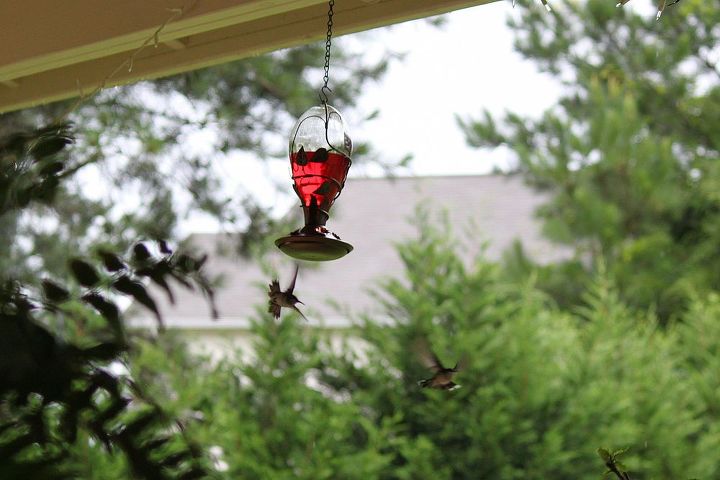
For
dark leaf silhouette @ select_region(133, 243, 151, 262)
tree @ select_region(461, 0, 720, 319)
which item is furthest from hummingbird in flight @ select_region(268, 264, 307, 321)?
tree @ select_region(461, 0, 720, 319)

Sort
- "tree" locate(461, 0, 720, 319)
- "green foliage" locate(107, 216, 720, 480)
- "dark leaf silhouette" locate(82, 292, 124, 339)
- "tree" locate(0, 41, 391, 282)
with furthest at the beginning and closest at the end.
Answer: "tree" locate(461, 0, 720, 319), "green foliage" locate(107, 216, 720, 480), "tree" locate(0, 41, 391, 282), "dark leaf silhouette" locate(82, 292, 124, 339)

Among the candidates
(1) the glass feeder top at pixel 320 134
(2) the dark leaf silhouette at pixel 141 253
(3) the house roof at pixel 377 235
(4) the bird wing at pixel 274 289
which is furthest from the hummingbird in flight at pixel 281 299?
(3) the house roof at pixel 377 235

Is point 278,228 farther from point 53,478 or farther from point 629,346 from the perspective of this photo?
point 53,478

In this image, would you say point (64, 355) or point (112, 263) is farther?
point (112, 263)

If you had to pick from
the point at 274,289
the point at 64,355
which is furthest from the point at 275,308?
the point at 64,355

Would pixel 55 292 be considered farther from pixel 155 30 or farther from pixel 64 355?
pixel 155 30

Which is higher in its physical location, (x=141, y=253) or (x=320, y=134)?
(x=320, y=134)

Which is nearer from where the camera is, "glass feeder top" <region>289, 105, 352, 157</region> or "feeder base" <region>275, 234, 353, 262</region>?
"feeder base" <region>275, 234, 353, 262</region>

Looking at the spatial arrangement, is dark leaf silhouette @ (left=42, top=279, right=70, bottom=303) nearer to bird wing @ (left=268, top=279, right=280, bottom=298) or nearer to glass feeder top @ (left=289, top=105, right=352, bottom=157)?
bird wing @ (left=268, top=279, right=280, bottom=298)
